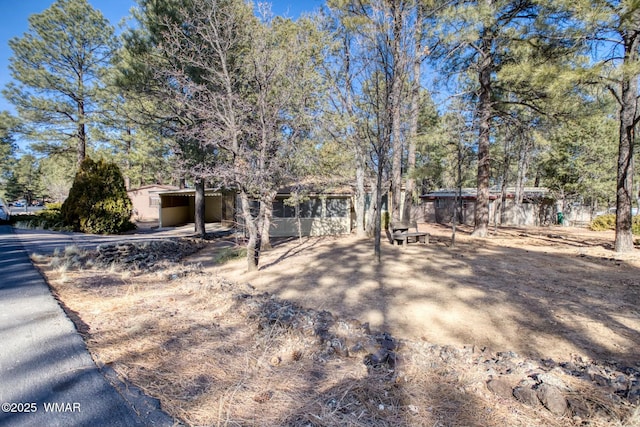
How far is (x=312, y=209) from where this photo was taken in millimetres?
14852

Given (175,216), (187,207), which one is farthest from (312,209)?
(187,207)

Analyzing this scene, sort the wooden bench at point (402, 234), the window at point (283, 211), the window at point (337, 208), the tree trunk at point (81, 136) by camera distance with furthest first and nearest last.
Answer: the tree trunk at point (81, 136), the window at point (337, 208), the window at point (283, 211), the wooden bench at point (402, 234)

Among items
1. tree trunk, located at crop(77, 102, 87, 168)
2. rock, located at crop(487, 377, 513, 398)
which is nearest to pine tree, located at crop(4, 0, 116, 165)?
tree trunk, located at crop(77, 102, 87, 168)

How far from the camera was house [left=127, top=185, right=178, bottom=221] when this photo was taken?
22016 millimetres

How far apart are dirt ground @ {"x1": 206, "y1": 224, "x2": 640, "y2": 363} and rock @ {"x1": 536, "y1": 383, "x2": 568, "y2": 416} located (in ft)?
4.02

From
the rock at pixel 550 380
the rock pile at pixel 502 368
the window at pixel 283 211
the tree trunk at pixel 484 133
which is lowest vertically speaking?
the rock pile at pixel 502 368

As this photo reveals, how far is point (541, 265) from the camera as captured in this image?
681 centimetres

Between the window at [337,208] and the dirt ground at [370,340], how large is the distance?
8.34m

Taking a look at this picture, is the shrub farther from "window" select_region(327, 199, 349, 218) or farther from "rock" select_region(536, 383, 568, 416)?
"rock" select_region(536, 383, 568, 416)

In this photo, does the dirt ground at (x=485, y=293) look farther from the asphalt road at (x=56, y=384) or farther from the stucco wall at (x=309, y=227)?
the stucco wall at (x=309, y=227)

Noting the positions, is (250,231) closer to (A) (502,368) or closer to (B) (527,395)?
(A) (502,368)

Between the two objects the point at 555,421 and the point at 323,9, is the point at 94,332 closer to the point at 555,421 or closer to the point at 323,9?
the point at 555,421

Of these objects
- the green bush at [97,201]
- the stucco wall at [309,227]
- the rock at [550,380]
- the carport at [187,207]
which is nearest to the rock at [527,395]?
the rock at [550,380]

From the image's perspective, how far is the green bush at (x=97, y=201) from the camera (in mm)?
12719
